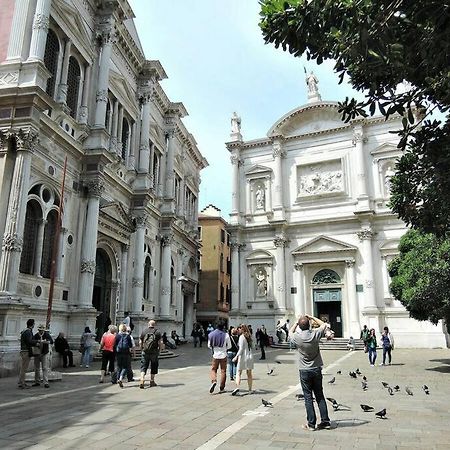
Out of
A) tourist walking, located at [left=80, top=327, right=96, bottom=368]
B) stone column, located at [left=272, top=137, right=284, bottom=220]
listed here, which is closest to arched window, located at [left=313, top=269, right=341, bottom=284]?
stone column, located at [left=272, top=137, right=284, bottom=220]

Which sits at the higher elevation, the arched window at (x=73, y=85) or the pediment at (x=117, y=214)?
the arched window at (x=73, y=85)

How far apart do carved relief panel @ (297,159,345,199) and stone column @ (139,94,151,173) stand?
42.7 ft

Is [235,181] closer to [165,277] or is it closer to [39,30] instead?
[165,277]

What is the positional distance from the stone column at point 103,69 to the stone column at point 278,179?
1640 cm

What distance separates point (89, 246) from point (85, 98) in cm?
703

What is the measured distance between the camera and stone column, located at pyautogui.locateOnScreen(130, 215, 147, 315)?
24.3m

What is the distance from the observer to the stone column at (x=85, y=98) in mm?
20094

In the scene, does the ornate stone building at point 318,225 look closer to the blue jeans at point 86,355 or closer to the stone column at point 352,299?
the stone column at point 352,299

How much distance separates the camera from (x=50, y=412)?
789cm

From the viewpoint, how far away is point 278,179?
3466 centimetres

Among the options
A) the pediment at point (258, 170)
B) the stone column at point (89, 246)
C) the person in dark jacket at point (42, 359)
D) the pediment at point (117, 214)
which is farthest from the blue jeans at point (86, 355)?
the pediment at point (258, 170)

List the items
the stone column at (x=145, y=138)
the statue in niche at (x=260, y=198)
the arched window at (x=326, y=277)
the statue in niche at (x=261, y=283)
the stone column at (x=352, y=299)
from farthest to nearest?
the statue in niche at (x=260, y=198)
the statue in niche at (x=261, y=283)
the arched window at (x=326, y=277)
the stone column at (x=352, y=299)
the stone column at (x=145, y=138)

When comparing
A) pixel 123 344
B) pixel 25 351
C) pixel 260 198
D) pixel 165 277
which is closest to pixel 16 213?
pixel 25 351

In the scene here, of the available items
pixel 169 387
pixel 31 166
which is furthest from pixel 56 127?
pixel 169 387
